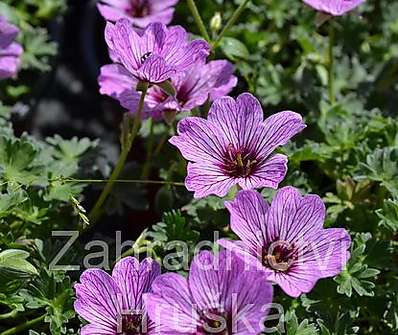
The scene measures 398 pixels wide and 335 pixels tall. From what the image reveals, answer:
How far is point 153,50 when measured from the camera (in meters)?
1.33

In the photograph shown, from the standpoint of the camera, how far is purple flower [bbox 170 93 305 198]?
4.07ft

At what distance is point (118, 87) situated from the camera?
1.47 m

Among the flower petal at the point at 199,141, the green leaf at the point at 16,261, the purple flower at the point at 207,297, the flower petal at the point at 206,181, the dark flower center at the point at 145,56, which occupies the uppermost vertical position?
the dark flower center at the point at 145,56

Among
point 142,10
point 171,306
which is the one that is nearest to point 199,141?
point 171,306

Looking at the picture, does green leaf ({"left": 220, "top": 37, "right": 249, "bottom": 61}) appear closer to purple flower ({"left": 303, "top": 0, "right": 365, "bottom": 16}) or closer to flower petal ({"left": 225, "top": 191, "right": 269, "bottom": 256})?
purple flower ({"left": 303, "top": 0, "right": 365, "bottom": 16})

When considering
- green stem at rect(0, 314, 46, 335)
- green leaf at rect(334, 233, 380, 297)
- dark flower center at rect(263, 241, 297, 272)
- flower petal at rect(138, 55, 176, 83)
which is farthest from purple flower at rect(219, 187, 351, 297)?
green stem at rect(0, 314, 46, 335)

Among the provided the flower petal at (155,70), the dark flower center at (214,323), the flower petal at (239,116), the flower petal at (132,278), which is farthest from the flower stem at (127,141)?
the dark flower center at (214,323)

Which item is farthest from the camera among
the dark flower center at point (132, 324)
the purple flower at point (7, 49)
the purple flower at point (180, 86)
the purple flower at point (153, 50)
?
the purple flower at point (7, 49)

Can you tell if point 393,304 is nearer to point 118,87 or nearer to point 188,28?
point 118,87

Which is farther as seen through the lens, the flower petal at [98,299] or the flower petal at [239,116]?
the flower petal at [239,116]

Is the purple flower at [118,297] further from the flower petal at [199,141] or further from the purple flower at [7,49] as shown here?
the purple flower at [7,49]

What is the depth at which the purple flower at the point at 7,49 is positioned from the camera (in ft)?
5.23

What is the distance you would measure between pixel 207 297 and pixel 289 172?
393 millimetres

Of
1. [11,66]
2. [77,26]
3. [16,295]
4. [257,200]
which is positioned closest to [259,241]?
[257,200]
